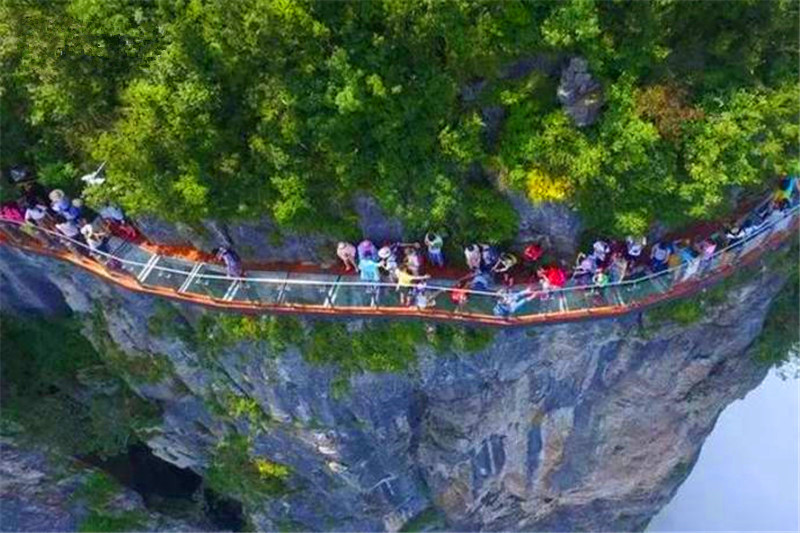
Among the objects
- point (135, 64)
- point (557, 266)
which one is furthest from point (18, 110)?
point (557, 266)

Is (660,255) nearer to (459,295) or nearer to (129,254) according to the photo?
(459,295)

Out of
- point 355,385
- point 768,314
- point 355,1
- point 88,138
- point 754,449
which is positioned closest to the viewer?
point 355,1

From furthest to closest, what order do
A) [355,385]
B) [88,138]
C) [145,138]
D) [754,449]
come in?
[754,449] < [355,385] < [88,138] < [145,138]

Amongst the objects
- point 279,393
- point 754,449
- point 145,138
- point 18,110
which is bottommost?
point 279,393

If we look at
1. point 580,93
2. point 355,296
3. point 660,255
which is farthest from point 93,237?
point 660,255

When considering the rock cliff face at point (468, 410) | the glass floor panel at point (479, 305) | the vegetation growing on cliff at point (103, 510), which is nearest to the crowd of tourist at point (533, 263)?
the glass floor panel at point (479, 305)

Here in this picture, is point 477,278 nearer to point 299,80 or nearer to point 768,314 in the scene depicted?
point 299,80

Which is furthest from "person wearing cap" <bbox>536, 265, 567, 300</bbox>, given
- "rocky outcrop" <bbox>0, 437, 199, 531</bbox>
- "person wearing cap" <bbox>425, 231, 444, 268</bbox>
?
"rocky outcrop" <bbox>0, 437, 199, 531</bbox>
